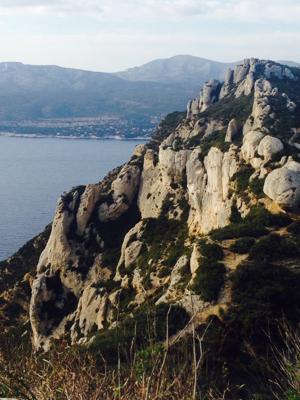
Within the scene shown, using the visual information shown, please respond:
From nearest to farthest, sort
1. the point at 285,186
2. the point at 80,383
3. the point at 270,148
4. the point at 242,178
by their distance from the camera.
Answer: the point at 80,383, the point at 285,186, the point at 270,148, the point at 242,178

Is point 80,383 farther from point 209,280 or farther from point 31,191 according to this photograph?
point 31,191

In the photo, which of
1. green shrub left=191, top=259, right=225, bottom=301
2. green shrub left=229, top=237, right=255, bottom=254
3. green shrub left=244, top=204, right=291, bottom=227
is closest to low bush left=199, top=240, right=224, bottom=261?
green shrub left=229, top=237, right=255, bottom=254

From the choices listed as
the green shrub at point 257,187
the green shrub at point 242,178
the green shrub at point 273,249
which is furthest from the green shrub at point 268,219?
the green shrub at point 242,178

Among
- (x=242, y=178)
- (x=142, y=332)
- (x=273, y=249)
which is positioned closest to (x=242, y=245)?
(x=273, y=249)

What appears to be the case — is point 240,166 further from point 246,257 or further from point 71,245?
point 71,245

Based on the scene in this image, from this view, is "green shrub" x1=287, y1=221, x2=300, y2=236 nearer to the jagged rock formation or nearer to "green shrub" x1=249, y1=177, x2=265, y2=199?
the jagged rock formation

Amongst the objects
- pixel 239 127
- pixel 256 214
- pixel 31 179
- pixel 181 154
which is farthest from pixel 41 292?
pixel 31 179

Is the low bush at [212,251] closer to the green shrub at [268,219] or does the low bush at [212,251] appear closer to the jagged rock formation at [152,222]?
the jagged rock formation at [152,222]
